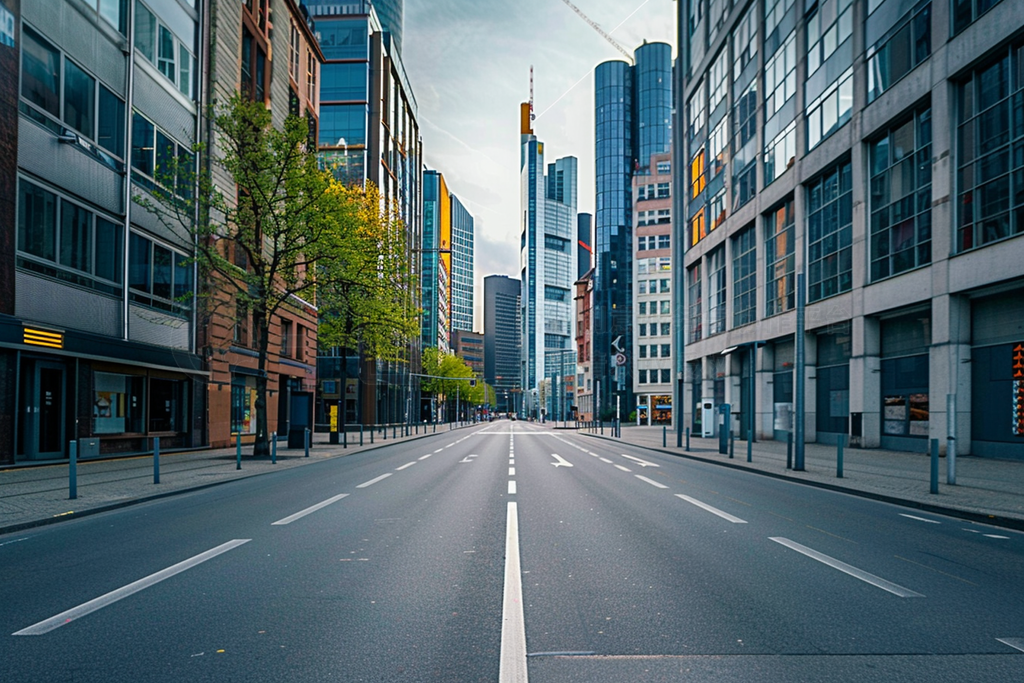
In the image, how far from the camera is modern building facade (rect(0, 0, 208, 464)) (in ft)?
57.3

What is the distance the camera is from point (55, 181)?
18797 mm

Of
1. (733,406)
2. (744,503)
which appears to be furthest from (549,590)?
(733,406)

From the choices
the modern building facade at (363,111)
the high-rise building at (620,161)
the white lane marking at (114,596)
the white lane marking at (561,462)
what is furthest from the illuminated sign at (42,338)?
the high-rise building at (620,161)

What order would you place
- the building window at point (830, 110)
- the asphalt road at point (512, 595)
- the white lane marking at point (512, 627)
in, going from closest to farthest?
the white lane marking at point (512, 627) < the asphalt road at point (512, 595) < the building window at point (830, 110)

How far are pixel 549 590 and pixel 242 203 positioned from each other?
2049cm

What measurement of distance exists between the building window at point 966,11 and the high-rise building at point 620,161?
85.1 metres

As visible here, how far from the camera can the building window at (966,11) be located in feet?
69.0

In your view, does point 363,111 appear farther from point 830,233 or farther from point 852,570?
point 852,570

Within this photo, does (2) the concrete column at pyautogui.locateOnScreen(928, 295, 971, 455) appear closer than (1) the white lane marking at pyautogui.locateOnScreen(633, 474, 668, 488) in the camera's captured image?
No

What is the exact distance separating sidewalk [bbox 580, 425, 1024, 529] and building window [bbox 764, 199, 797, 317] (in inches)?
448

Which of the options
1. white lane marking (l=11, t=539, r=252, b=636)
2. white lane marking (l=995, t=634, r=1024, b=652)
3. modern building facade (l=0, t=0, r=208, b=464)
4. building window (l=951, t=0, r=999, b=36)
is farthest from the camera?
building window (l=951, t=0, r=999, b=36)

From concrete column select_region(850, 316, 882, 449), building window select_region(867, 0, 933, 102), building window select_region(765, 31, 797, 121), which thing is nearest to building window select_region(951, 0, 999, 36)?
building window select_region(867, 0, 933, 102)

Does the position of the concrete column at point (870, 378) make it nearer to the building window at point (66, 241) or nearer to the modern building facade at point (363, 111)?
the building window at point (66, 241)

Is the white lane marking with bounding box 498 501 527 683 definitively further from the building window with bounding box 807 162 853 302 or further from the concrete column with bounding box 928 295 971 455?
the building window with bounding box 807 162 853 302
